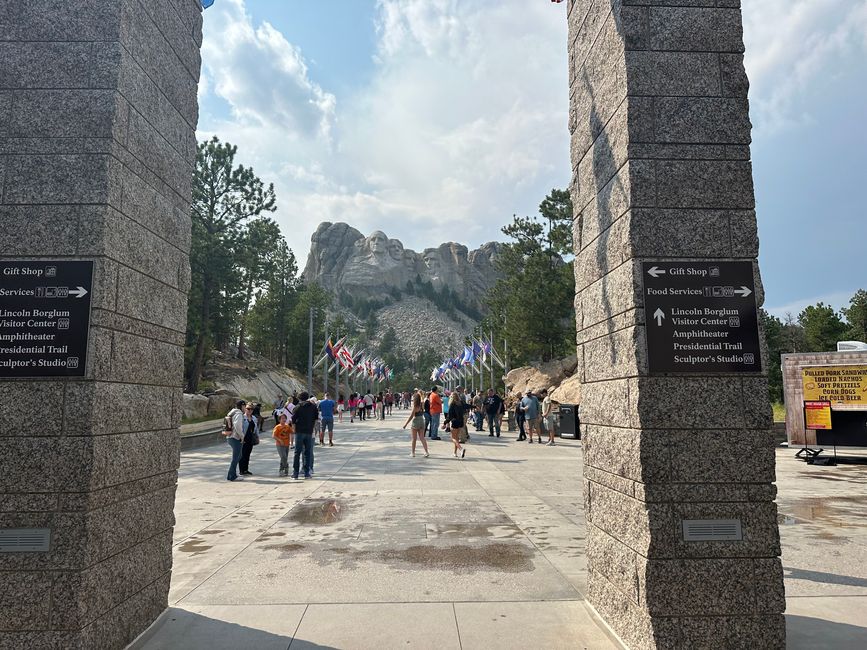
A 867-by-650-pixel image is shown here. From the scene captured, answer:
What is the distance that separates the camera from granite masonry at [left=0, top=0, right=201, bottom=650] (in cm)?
330

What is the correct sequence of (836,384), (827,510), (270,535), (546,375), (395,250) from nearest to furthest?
(270,535) → (827,510) → (836,384) → (546,375) → (395,250)

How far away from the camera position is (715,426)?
3.61 meters

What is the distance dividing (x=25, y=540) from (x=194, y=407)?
86.4ft

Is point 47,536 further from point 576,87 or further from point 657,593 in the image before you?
point 576,87

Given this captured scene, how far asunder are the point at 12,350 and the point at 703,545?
178 inches

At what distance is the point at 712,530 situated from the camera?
3533mm

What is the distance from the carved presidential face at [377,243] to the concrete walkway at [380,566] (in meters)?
161

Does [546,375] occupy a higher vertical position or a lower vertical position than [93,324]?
higher

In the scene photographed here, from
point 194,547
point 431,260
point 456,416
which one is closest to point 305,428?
point 194,547

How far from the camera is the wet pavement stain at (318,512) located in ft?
24.3

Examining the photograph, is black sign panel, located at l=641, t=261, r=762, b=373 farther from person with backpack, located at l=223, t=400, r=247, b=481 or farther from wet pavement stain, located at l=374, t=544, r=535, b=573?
person with backpack, located at l=223, t=400, r=247, b=481

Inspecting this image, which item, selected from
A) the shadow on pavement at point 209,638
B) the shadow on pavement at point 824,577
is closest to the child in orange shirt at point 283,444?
the shadow on pavement at point 209,638

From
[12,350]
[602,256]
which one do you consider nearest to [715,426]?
[602,256]

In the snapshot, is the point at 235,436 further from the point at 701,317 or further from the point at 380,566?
the point at 701,317
